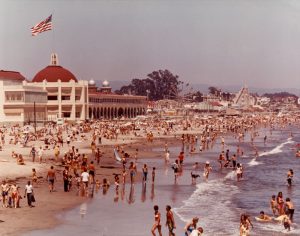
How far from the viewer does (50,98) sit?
295 feet

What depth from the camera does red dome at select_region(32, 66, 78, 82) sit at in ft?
308

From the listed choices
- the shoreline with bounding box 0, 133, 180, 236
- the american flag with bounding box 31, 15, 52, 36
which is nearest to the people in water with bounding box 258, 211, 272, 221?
the shoreline with bounding box 0, 133, 180, 236

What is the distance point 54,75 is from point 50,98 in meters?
6.07

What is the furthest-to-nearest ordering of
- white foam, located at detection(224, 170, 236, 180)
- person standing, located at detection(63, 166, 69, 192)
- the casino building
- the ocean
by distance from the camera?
the casino building < white foam, located at detection(224, 170, 236, 180) < person standing, located at detection(63, 166, 69, 192) < the ocean

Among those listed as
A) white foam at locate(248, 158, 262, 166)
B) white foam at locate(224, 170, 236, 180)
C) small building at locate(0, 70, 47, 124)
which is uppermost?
small building at locate(0, 70, 47, 124)

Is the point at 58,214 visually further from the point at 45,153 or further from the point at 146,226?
the point at 45,153

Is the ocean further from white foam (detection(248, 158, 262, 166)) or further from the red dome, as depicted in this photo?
the red dome

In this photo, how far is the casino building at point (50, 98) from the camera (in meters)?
79.0

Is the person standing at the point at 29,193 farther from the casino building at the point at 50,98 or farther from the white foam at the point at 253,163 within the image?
the casino building at the point at 50,98

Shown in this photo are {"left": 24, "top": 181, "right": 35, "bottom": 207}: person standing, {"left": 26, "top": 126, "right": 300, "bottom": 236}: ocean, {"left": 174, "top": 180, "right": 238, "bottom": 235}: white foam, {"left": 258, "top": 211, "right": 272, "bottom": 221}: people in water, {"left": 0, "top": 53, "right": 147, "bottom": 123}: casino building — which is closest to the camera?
{"left": 26, "top": 126, "right": 300, "bottom": 236}: ocean

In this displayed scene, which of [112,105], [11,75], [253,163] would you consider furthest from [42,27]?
[112,105]

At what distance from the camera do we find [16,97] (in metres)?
79.5

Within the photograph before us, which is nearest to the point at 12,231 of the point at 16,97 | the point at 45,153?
the point at 45,153

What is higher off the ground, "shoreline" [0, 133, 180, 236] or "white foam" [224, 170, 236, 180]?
"shoreline" [0, 133, 180, 236]
